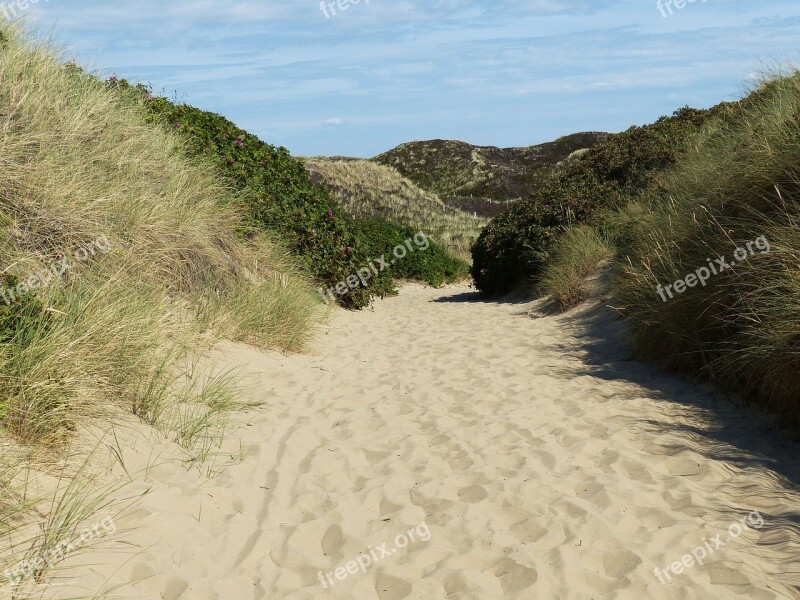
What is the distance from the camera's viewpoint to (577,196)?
14.9 m

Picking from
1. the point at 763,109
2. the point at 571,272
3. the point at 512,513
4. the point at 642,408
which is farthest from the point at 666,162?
the point at 512,513

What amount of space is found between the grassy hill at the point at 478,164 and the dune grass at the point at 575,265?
27.8m

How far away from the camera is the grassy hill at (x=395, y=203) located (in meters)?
28.8

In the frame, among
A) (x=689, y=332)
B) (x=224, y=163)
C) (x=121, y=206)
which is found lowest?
(x=689, y=332)

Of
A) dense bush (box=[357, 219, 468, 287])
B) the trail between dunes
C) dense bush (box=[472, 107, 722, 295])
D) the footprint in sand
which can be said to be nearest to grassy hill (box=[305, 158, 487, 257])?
dense bush (box=[357, 219, 468, 287])

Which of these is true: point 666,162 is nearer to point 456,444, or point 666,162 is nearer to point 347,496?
point 456,444

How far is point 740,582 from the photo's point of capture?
3.32m

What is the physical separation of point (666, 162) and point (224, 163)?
8.87 metres

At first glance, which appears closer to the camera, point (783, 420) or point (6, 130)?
point (783, 420)
